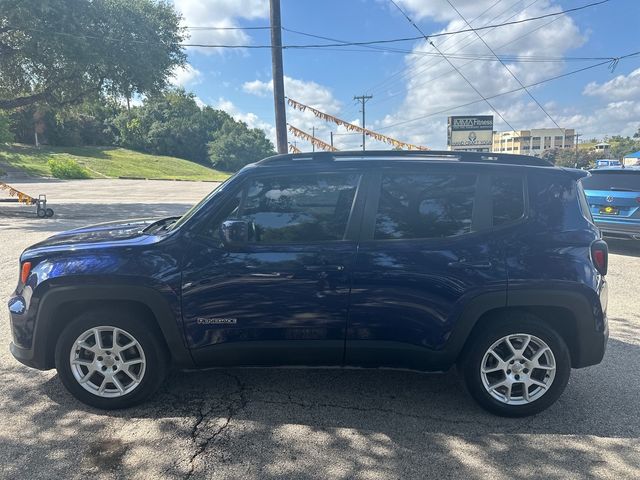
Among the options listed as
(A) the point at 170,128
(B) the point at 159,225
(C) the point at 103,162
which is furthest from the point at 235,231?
(A) the point at 170,128

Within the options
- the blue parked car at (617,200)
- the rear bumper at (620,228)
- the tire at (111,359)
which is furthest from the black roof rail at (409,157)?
the rear bumper at (620,228)

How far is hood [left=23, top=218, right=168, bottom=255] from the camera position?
3180 millimetres

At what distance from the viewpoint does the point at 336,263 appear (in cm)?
295

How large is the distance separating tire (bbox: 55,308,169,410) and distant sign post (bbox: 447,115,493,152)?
1666 centimetres

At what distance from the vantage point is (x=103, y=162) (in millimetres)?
55125

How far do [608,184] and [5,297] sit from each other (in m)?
10.1

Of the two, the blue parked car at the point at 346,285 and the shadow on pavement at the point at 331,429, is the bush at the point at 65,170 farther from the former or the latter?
the blue parked car at the point at 346,285

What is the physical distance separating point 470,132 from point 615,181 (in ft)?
33.2

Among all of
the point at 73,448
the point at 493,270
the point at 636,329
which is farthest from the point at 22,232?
the point at 636,329

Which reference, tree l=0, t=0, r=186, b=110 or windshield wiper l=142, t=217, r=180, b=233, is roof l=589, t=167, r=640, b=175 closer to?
windshield wiper l=142, t=217, r=180, b=233

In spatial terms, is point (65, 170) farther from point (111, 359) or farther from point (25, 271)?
point (111, 359)

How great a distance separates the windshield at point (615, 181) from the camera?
8.09 metres

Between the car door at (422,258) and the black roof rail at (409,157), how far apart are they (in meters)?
0.16

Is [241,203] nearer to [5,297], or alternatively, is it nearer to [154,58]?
[5,297]
